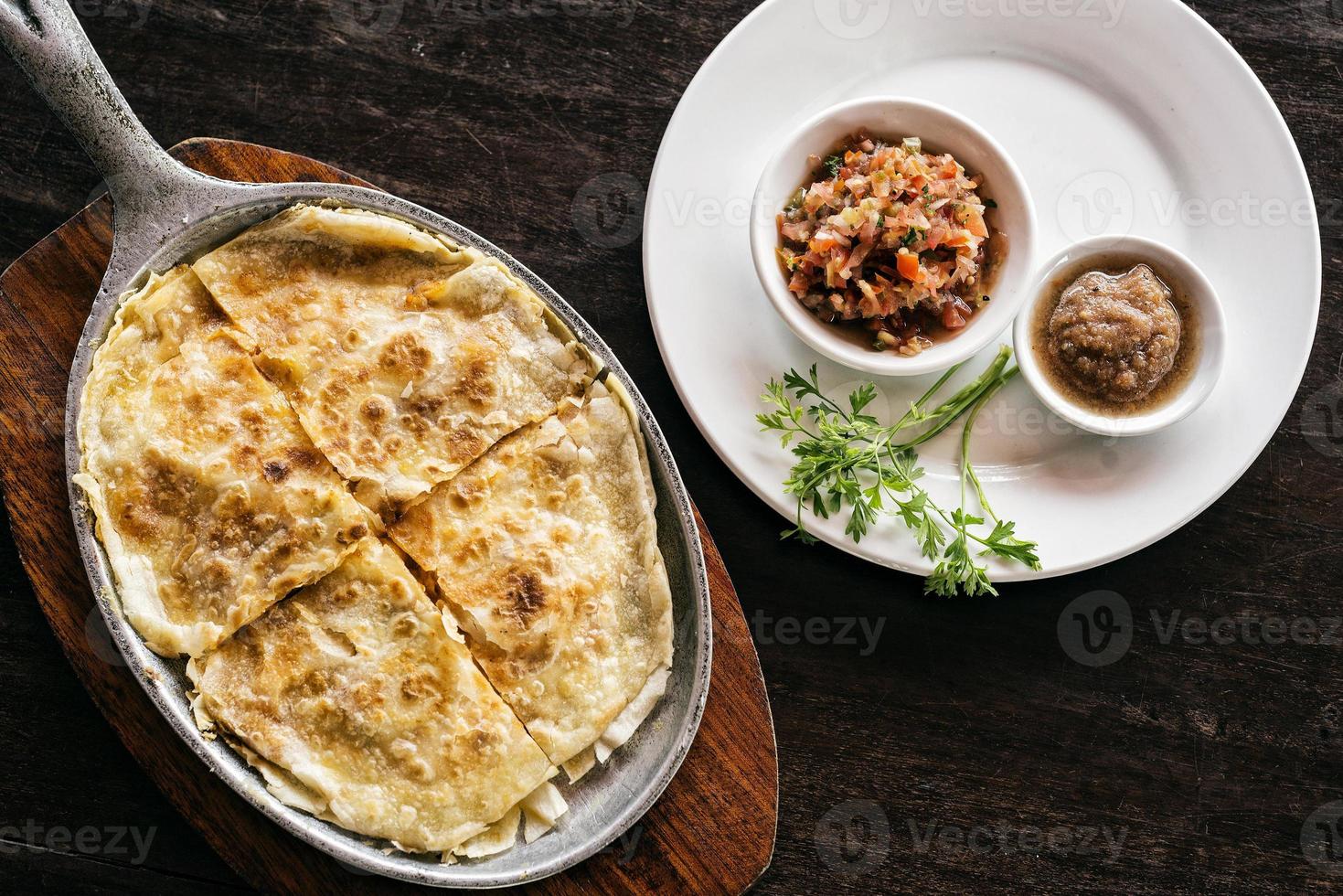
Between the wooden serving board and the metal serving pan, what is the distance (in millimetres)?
280

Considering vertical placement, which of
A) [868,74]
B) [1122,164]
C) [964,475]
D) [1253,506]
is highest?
[868,74]

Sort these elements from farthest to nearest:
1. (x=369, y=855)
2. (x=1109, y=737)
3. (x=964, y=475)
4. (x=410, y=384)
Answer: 1. (x=1109, y=737)
2. (x=964, y=475)
3. (x=410, y=384)
4. (x=369, y=855)

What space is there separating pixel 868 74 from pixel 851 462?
62.7 inches

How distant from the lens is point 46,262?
3.24m

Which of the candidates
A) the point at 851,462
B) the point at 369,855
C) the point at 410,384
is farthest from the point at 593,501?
the point at 369,855

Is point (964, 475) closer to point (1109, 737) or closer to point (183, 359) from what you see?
point (1109, 737)

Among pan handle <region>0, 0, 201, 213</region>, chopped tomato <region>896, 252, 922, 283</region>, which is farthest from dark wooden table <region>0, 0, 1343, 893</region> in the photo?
chopped tomato <region>896, 252, 922, 283</region>

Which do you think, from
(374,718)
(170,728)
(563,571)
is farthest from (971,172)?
(170,728)

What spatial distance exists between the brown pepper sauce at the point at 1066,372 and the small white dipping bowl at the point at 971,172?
0.68ft

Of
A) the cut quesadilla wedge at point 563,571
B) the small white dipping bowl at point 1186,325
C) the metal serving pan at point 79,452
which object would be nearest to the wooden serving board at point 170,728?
the metal serving pan at point 79,452

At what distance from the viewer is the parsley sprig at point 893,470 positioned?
3291mm

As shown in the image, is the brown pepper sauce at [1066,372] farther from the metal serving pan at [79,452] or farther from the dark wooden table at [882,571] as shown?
the metal serving pan at [79,452]

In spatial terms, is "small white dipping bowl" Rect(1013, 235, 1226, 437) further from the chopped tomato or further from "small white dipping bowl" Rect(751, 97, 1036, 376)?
the chopped tomato

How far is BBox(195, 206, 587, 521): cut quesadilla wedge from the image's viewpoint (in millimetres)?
3045
